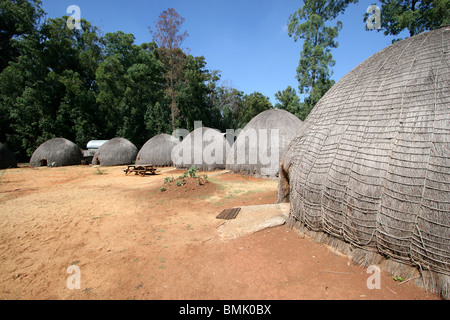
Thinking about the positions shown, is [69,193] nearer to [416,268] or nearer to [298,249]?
[298,249]

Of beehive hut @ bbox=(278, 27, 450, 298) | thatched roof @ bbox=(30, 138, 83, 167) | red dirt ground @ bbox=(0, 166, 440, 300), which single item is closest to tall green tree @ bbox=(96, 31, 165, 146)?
thatched roof @ bbox=(30, 138, 83, 167)

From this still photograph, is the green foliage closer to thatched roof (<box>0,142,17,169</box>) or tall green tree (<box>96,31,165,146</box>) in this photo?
tall green tree (<box>96,31,165,146</box>)

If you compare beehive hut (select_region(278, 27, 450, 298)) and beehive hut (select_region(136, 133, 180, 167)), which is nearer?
beehive hut (select_region(278, 27, 450, 298))

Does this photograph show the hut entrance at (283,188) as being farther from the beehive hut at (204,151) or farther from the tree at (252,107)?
the tree at (252,107)

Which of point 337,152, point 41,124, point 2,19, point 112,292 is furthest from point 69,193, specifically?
point 2,19

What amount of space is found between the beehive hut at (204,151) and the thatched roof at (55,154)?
12.2 meters

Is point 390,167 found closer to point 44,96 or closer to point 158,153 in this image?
point 158,153

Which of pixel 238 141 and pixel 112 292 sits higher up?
pixel 238 141

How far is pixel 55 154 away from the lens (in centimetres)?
1952

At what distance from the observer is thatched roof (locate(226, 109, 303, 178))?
468 inches

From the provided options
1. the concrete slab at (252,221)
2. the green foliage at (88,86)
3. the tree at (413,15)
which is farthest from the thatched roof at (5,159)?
the tree at (413,15)

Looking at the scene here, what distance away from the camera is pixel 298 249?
4.22 meters

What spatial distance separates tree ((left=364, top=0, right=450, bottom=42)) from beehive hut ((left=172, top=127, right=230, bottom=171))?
49.0 ft

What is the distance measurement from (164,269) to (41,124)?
2751 cm
